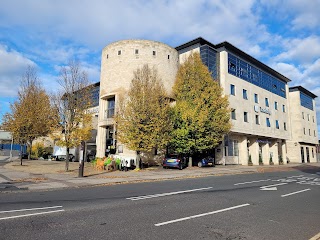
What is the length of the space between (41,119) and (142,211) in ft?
74.3

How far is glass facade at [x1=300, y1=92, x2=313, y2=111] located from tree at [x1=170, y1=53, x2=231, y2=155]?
37544mm

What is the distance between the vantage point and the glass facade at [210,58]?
3281cm

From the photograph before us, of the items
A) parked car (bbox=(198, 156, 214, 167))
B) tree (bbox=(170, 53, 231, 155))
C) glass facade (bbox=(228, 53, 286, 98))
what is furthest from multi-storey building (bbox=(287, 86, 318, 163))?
tree (bbox=(170, 53, 231, 155))

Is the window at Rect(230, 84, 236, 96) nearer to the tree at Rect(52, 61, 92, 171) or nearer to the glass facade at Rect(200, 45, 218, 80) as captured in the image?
the glass facade at Rect(200, 45, 218, 80)

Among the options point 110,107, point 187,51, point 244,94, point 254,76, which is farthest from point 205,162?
point 254,76

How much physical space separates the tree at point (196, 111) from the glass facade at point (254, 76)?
9.43 meters

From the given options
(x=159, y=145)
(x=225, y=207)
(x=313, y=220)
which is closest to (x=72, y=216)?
(x=225, y=207)

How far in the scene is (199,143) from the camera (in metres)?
25.0

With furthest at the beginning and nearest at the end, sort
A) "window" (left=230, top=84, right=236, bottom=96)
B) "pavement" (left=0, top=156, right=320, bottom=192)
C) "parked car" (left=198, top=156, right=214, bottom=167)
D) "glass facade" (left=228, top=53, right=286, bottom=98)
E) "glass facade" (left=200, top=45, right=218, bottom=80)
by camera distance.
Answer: "glass facade" (left=228, top=53, right=286, bottom=98), "window" (left=230, top=84, right=236, bottom=96), "glass facade" (left=200, top=45, right=218, bottom=80), "parked car" (left=198, top=156, right=214, bottom=167), "pavement" (left=0, top=156, right=320, bottom=192)

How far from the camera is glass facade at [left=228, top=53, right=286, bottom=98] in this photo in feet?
118

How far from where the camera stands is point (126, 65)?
28969 mm

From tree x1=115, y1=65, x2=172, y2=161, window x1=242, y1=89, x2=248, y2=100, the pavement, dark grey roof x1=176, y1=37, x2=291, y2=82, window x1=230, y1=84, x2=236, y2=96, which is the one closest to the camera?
the pavement

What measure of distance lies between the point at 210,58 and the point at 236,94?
6.45 meters

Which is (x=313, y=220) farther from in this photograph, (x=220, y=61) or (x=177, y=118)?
(x=220, y=61)
